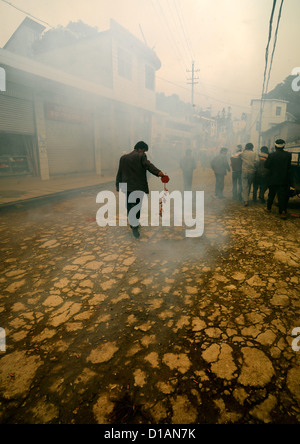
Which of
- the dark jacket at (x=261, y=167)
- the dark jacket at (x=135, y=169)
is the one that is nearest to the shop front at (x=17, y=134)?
the dark jacket at (x=135, y=169)

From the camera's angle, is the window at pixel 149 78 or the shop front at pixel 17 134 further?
the window at pixel 149 78

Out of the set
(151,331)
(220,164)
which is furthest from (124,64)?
(151,331)

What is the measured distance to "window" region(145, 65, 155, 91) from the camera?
18.9 m

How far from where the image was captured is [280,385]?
160 cm

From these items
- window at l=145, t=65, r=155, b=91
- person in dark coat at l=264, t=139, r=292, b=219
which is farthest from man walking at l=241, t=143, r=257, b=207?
window at l=145, t=65, r=155, b=91

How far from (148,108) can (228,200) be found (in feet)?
47.9

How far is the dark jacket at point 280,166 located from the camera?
5293 mm

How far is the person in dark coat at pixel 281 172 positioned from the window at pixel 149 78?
16.9 meters

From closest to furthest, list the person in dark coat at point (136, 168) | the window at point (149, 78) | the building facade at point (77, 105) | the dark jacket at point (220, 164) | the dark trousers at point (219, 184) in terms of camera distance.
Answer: the person in dark coat at point (136, 168) < the dark jacket at point (220, 164) < the dark trousers at point (219, 184) < the building facade at point (77, 105) < the window at point (149, 78)

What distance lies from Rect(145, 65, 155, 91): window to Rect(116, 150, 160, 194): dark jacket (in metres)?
17.6

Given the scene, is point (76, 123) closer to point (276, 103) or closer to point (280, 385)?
point (280, 385)

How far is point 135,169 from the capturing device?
4.36 metres

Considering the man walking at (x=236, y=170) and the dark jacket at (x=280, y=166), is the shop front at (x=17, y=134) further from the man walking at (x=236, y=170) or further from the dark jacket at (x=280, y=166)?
the dark jacket at (x=280, y=166)

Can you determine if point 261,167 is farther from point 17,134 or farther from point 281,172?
point 17,134
